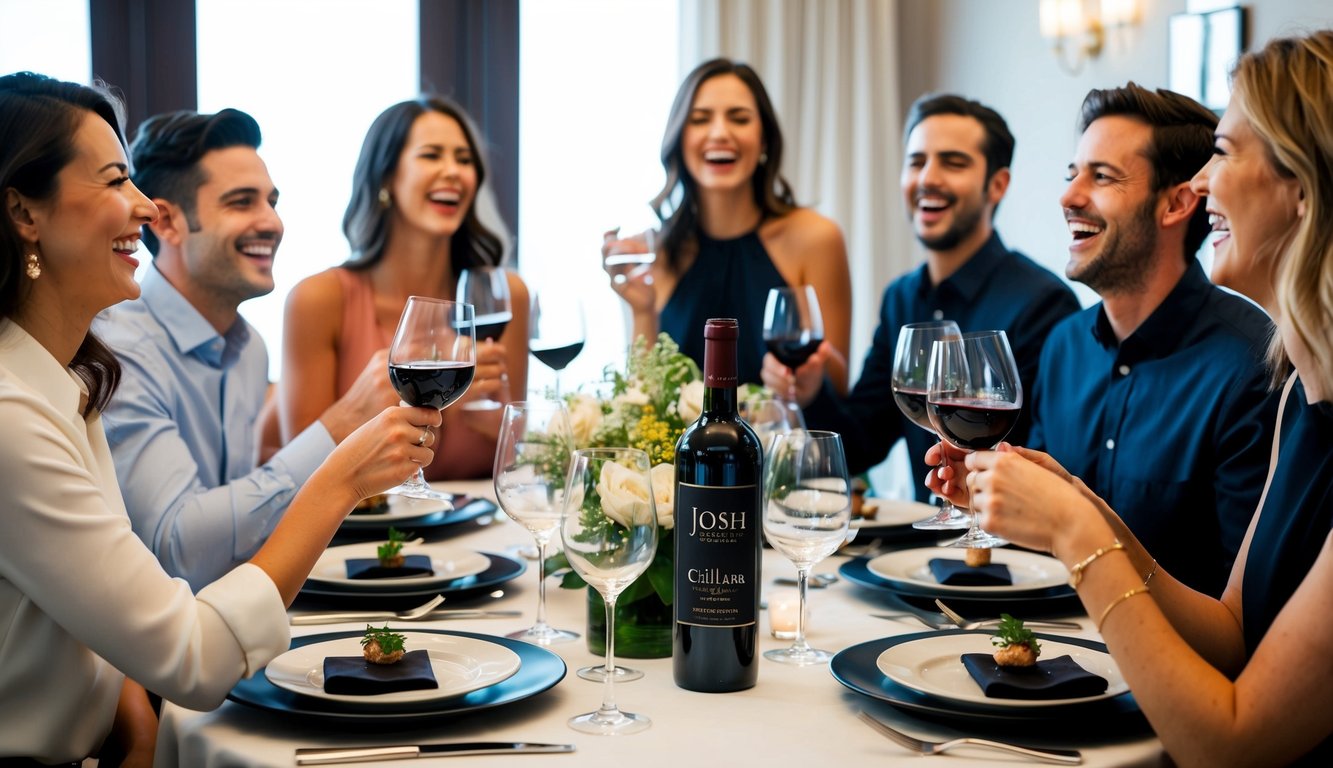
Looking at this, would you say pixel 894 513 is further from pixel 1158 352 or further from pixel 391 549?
pixel 391 549

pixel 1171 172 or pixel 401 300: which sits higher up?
pixel 1171 172

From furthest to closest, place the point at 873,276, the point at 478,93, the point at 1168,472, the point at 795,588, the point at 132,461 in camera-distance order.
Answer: the point at 873,276 → the point at 478,93 → the point at 1168,472 → the point at 132,461 → the point at 795,588

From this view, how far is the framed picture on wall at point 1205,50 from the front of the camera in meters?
4.17

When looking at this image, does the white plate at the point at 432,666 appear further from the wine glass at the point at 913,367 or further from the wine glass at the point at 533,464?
the wine glass at the point at 913,367

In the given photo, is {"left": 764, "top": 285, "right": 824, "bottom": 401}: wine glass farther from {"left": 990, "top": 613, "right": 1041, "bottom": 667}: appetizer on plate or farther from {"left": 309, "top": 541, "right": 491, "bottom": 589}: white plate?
{"left": 990, "top": 613, "right": 1041, "bottom": 667}: appetizer on plate

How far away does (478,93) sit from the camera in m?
5.06

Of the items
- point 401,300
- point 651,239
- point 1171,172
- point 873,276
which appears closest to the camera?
point 1171,172

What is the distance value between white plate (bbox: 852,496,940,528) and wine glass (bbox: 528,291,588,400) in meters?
0.63

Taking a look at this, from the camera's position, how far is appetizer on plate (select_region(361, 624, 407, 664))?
4.48ft

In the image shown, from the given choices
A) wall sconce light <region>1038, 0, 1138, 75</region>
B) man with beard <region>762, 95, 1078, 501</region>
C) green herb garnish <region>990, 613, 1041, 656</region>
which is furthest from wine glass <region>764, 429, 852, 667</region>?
wall sconce light <region>1038, 0, 1138, 75</region>

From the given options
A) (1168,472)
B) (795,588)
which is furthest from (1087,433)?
(795,588)

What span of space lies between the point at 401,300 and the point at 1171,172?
6.80 ft

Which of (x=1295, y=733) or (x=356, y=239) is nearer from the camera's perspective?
(x=1295, y=733)

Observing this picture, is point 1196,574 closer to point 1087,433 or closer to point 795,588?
point 1087,433
